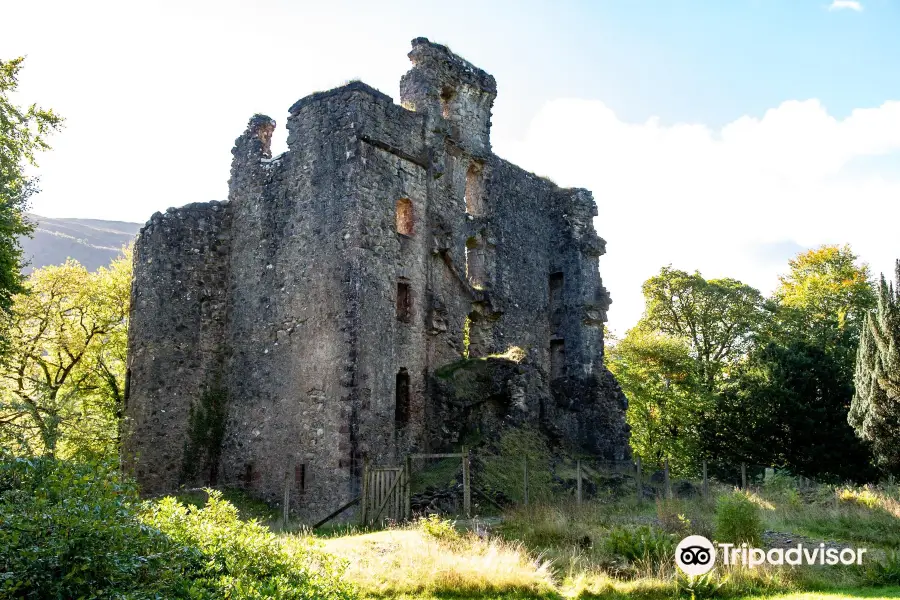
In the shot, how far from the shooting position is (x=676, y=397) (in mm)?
36188

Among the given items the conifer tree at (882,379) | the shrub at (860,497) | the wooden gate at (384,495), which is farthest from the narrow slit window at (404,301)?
the conifer tree at (882,379)

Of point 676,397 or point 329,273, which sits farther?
point 676,397

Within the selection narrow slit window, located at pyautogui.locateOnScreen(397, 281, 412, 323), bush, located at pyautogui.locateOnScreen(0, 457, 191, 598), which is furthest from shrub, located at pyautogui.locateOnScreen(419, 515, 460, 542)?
narrow slit window, located at pyautogui.locateOnScreen(397, 281, 412, 323)

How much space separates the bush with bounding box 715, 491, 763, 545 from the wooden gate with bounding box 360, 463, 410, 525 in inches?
240

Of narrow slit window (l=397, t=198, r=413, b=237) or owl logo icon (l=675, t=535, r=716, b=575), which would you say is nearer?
owl logo icon (l=675, t=535, r=716, b=575)

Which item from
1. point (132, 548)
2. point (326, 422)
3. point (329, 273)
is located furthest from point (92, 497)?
point (329, 273)

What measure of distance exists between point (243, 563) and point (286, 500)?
341 inches

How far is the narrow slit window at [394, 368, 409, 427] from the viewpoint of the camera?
20.2 m

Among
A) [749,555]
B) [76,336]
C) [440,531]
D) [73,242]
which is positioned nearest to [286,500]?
[440,531]

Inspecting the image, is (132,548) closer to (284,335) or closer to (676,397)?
(284,335)

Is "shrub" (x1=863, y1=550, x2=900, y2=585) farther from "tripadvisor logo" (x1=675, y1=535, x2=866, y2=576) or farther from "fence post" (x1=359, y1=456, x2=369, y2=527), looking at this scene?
"fence post" (x1=359, y1=456, x2=369, y2=527)

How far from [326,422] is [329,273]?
11.4 ft

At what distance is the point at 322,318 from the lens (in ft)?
63.9

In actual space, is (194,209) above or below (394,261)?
above
